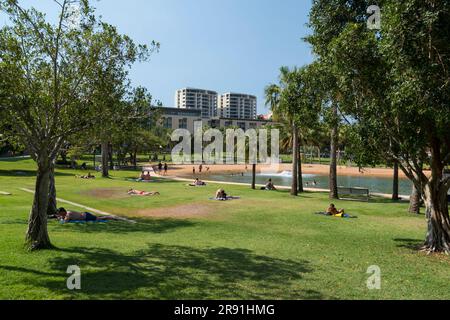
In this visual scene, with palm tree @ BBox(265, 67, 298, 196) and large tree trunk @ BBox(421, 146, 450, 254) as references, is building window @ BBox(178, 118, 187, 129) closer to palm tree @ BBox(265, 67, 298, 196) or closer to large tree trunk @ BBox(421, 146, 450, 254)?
palm tree @ BBox(265, 67, 298, 196)

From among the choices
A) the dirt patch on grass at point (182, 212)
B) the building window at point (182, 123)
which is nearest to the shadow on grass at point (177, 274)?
the dirt patch on grass at point (182, 212)

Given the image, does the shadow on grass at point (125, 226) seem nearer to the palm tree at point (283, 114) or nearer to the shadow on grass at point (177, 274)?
the shadow on grass at point (177, 274)

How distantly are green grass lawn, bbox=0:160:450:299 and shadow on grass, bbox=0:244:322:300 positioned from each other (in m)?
0.02

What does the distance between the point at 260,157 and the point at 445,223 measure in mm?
55891

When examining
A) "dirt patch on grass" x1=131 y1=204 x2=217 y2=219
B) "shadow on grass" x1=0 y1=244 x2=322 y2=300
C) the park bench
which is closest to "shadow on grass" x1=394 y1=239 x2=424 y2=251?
"shadow on grass" x1=0 y1=244 x2=322 y2=300

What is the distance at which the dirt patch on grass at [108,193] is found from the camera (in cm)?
2899

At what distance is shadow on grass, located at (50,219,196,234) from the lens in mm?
16812

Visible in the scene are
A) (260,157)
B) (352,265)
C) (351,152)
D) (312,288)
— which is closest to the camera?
(312,288)

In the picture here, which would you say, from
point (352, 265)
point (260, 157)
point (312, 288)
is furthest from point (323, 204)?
point (260, 157)

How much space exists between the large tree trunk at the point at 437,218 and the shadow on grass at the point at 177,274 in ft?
16.6

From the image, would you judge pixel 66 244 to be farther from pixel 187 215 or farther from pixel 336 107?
pixel 336 107

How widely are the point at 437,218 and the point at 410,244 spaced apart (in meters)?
1.67

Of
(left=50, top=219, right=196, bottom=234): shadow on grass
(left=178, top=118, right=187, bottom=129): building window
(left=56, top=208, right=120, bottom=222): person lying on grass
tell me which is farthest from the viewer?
(left=178, top=118, right=187, bottom=129): building window

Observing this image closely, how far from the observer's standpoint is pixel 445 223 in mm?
13812
